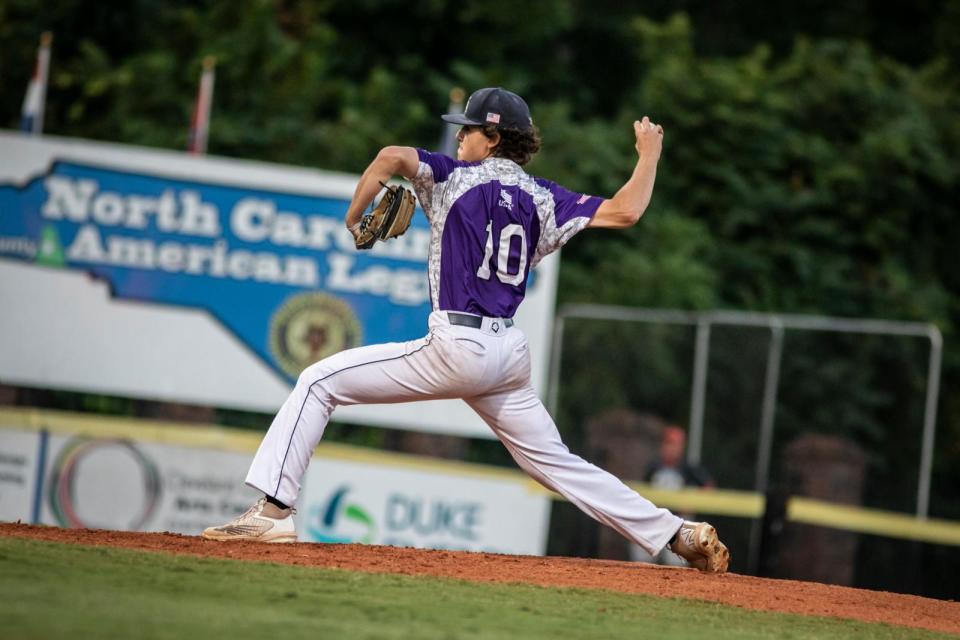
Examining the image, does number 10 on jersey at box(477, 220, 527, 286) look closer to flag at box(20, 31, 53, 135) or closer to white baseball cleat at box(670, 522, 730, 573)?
white baseball cleat at box(670, 522, 730, 573)

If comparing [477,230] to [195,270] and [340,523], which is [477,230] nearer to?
[340,523]

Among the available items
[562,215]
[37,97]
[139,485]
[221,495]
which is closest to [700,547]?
[562,215]

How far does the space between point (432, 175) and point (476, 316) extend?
2.07 feet

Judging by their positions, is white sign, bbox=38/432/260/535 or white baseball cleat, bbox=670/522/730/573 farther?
white sign, bbox=38/432/260/535

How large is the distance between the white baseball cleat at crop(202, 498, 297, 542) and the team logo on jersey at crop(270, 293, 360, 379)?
25.9 ft

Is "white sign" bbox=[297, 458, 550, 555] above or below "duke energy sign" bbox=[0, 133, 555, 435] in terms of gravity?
below

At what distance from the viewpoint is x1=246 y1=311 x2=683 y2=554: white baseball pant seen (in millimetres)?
6754

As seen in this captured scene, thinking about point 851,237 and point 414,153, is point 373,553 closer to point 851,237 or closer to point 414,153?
point 414,153

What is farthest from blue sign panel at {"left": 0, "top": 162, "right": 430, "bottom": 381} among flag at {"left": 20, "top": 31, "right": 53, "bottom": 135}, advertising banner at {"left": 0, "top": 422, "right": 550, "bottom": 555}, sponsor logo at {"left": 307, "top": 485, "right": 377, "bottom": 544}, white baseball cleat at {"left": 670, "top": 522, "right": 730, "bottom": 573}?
white baseball cleat at {"left": 670, "top": 522, "right": 730, "bottom": 573}

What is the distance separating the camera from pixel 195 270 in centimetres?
1489

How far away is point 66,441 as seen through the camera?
14031 mm

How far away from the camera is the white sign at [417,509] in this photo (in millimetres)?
14055

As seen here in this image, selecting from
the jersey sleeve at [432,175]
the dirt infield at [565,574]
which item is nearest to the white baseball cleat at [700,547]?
the dirt infield at [565,574]

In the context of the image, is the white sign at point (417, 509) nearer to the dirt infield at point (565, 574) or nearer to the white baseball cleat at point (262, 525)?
the dirt infield at point (565, 574)
